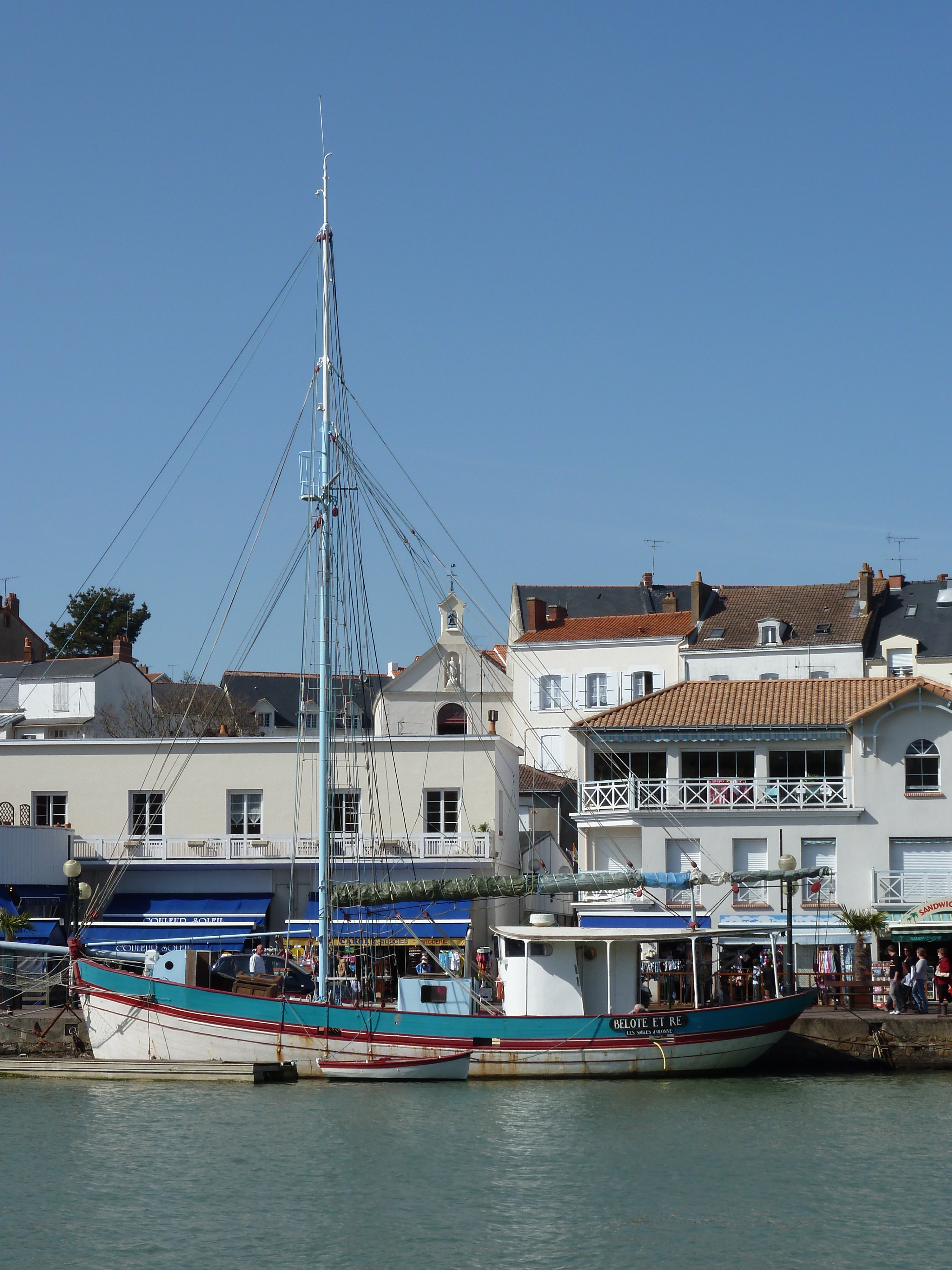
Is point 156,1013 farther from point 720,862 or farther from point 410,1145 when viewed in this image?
point 720,862

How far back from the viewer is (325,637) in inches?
1432

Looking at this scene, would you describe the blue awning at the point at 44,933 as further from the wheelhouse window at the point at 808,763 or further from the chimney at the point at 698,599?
the chimney at the point at 698,599

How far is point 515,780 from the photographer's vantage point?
51.8 metres

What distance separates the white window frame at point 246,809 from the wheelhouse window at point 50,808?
5209mm

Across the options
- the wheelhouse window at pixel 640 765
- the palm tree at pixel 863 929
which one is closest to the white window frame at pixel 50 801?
the wheelhouse window at pixel 640 765

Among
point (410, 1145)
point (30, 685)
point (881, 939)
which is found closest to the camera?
point (410, 1145)

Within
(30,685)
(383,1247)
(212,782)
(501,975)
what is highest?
(30,685)

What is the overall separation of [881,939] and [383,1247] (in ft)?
84.4

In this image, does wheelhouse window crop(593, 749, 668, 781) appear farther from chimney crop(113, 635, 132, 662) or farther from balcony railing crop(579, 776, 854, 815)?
chimney crop(113, 635, 132, 662)

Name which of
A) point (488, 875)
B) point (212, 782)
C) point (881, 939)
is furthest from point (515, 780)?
point (881, 939)

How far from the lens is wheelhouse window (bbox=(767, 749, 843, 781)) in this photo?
4712cm

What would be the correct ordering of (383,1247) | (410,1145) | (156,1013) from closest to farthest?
1. (383,1247)
2. (410,1145)
3. (156,1013)

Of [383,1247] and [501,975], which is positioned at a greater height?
[501,975]

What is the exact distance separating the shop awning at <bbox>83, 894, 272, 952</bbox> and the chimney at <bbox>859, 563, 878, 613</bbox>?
36.9m
